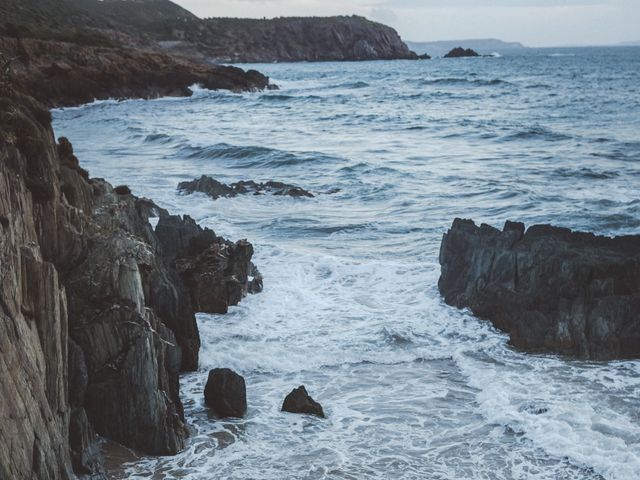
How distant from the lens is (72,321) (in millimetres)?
9875

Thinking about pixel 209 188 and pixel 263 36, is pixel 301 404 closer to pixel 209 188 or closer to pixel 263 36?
pixel 209 188

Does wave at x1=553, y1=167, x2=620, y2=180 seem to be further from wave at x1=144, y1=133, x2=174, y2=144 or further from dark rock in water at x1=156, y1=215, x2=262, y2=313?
wave at x1=144, y1=133, x2=174, y2=144

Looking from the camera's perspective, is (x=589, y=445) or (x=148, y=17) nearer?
(x=589, y=445)

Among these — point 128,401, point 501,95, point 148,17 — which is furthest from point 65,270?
point 148,17

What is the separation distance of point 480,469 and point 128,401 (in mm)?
4432

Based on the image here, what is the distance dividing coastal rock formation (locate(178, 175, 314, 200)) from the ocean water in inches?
21.5

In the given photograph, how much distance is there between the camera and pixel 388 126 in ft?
160

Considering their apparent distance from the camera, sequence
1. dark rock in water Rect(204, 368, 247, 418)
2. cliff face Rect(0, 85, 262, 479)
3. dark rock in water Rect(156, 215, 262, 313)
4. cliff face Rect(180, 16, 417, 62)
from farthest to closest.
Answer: cliff face Rect(180, 16, 417, 62)
dark rock in water Rect(156, 215, 262, 313)
dark rock in water Rect(204, 368, 247, 418)
cliff face Rect(0, 85, 262, 479)

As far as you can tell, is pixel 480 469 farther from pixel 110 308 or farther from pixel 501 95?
pixel 501 95

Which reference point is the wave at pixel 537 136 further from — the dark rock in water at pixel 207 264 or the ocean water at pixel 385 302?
the dark rock in water at pixel 207 264

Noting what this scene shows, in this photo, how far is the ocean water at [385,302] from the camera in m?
10.2

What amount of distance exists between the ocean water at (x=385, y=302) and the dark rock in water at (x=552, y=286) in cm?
40

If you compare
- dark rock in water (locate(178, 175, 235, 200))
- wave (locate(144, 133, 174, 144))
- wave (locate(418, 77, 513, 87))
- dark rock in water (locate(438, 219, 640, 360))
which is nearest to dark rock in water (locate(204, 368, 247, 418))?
dark rock in water (locate(438, 219, 640, 360))

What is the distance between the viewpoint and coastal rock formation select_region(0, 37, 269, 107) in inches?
2255
